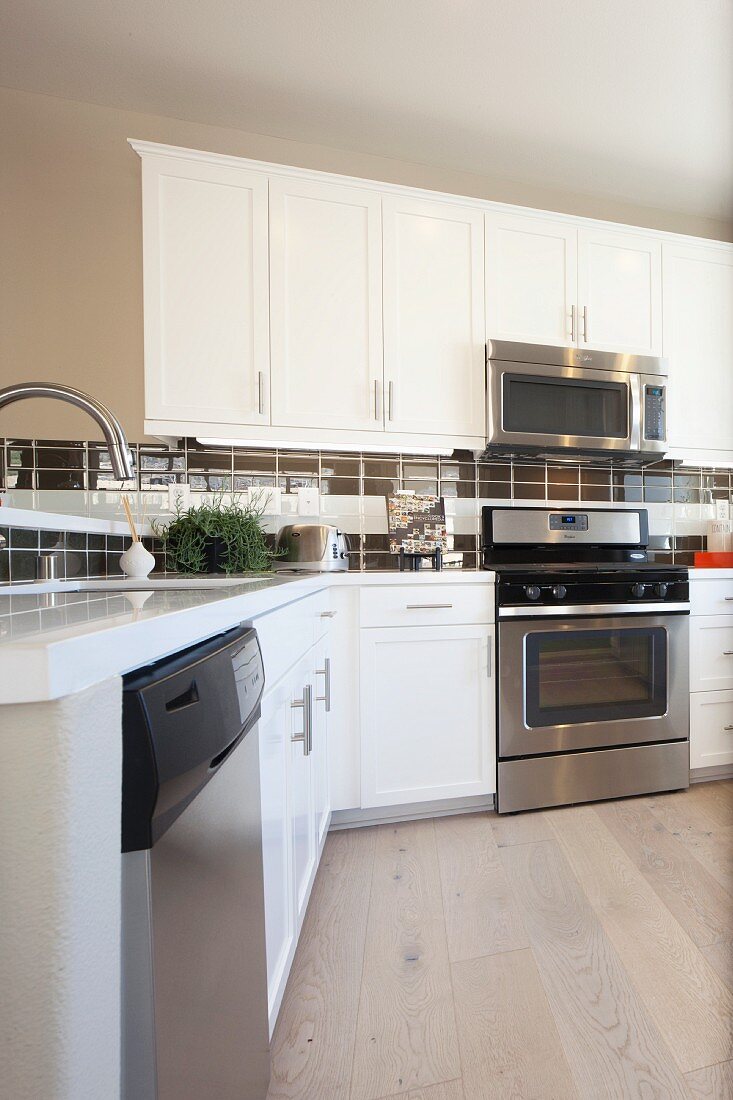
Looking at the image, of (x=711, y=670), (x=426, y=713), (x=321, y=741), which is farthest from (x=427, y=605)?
(x=711, y=670)

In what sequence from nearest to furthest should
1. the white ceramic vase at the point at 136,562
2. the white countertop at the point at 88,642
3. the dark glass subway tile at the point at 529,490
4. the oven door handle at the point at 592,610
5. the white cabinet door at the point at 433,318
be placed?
1. the white countertop at the point at 88,642
2. the white ceramic vase at the point at 136,562
3. the oven door handle at the point at 592,610
4. the white cabinet door at the point at 433,318
5. the dark glass subway tile at the point at 529,490

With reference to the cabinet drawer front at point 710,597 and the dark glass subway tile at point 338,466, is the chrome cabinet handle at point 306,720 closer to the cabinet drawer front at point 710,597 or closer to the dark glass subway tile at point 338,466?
the dark glass subway tile at point 338,466

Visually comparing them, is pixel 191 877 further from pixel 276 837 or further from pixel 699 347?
pixel 699 347

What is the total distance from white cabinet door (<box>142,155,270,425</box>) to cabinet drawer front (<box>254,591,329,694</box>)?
3.06 ft

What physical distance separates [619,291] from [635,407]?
1.75ft

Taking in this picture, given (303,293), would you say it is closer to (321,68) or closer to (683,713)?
(321,68)

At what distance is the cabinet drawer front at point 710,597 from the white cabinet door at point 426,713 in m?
0.94

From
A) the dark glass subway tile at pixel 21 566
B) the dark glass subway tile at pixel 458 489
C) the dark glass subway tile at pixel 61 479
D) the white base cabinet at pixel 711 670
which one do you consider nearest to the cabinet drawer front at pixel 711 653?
the white base cabinet at pixel 711 670

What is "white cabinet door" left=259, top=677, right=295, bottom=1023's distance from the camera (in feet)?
2.77

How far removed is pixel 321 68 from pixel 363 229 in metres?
0.53

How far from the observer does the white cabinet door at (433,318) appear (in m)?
2.07

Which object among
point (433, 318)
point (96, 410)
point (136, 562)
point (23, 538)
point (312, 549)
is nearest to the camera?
point (96, 410)

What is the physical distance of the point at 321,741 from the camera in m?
1.55

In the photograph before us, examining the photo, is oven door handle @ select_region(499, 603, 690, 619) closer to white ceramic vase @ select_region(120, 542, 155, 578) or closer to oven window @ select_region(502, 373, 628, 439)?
oven window @ select_region(502, 373, 628, 439)
